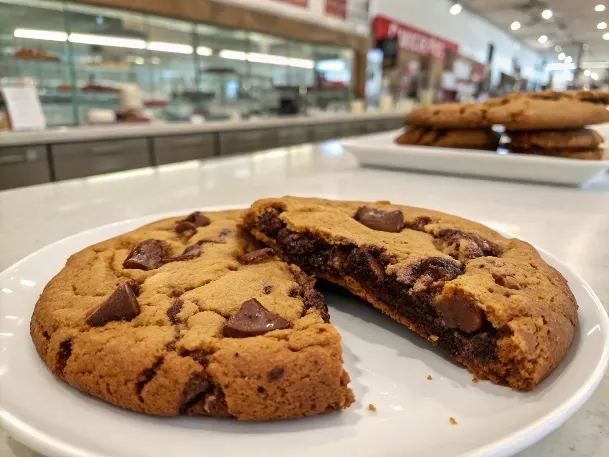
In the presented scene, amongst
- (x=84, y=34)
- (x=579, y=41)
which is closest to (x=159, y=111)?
(x=84, y=34)

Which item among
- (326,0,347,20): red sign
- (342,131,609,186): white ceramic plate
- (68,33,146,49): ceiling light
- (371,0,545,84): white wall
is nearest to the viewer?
(342,131,609,186): white ceramic plate

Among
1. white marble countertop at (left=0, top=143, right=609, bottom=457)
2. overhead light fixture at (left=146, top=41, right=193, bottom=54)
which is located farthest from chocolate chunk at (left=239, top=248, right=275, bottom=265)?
overhead light fixture at (left=146, top=41, right=193, bottom=54)

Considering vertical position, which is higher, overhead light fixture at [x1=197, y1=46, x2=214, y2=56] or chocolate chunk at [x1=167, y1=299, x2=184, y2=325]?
overhead light fixture at [x1=197, y1=46, x2=214, y2=56]

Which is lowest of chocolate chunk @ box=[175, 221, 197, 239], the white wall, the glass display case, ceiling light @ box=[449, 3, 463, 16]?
chocolate chunk @ box=[175, 221, 197, 239]

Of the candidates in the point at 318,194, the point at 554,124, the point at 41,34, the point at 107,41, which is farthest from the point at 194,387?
the point at 107,41

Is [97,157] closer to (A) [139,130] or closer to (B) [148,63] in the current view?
(A) [139,130]

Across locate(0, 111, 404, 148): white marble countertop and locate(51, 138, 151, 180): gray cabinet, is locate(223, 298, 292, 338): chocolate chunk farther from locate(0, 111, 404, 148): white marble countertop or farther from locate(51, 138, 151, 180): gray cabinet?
locate(51, 138, 151, 180): gray cabinet

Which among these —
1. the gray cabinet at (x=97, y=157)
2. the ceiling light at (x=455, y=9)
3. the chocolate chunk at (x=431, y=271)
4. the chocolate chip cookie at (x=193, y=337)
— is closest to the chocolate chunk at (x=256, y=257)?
the chocolate chip cookie at (x=193, y=337)
